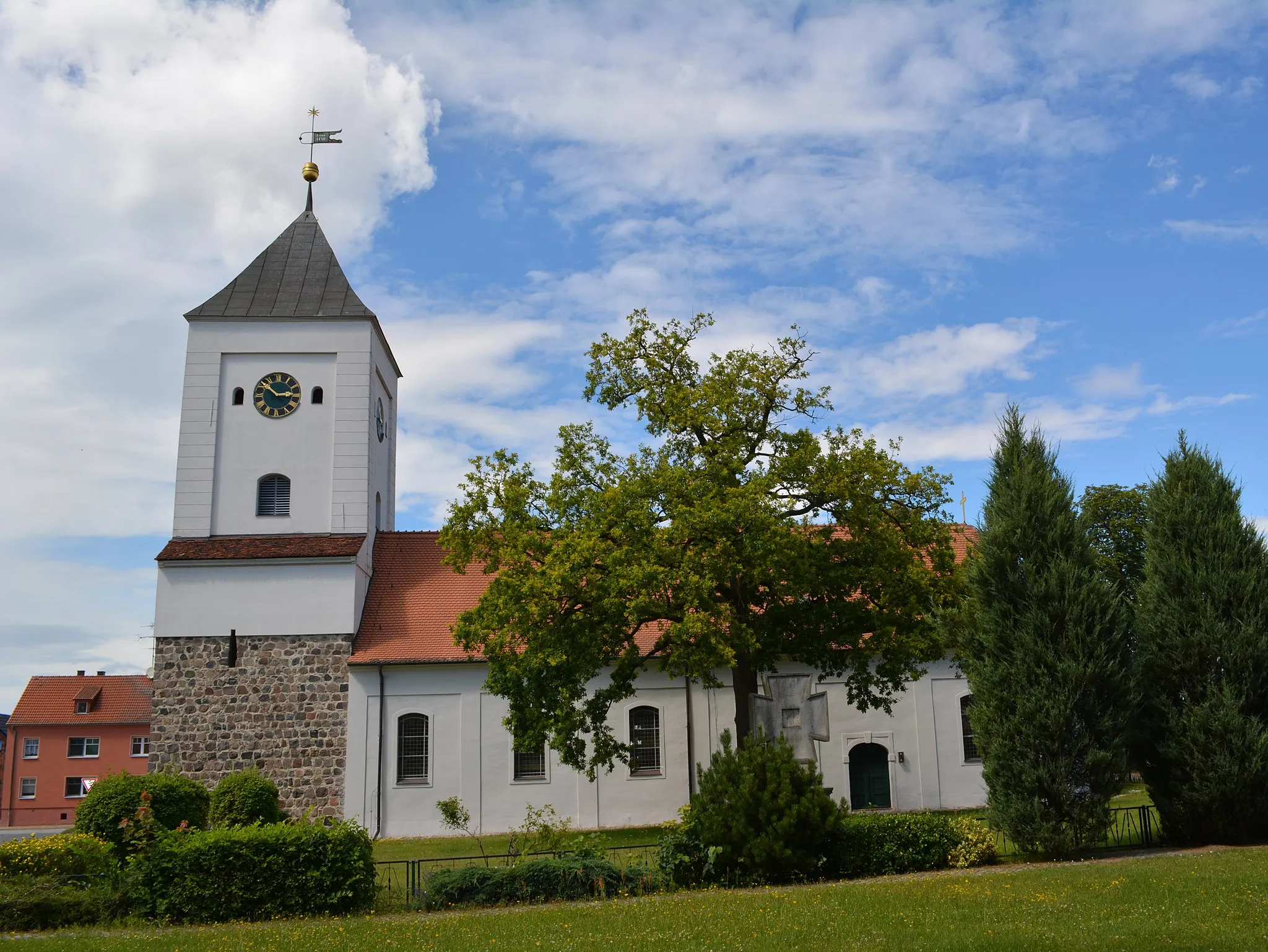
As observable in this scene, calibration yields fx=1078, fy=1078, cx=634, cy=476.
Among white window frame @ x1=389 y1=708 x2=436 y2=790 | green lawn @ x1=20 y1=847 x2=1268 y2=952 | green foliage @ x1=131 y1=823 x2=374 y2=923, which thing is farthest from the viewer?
white window frame @ x1=389 y1=708 x2=436 y2=790

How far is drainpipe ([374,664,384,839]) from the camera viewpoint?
26141 millimetres

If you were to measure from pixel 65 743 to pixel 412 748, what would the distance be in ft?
113

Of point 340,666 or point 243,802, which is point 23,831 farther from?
point 243,802

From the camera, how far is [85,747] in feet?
173

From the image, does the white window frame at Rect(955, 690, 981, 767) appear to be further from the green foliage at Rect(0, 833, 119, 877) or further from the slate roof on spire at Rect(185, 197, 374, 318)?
the green foliage at Rect(0, 833, 119, 877)

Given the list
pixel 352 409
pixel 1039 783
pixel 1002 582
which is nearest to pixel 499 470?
pixel 352 409

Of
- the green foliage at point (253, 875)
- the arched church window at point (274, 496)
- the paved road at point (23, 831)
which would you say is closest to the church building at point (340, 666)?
the arched church window at point (274, 496)

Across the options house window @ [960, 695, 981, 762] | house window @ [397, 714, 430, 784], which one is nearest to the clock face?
house window @ [397, 714, 430, 784]

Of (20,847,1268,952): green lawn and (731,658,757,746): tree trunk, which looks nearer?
(20,847,1268,952): green lawn

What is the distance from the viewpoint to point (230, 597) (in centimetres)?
2733

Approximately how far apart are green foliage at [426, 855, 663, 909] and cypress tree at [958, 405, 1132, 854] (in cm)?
573

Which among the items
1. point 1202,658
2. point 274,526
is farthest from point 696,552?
point 274,526

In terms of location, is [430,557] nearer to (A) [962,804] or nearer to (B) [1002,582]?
(A) [962,804]

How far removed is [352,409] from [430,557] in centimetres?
468
